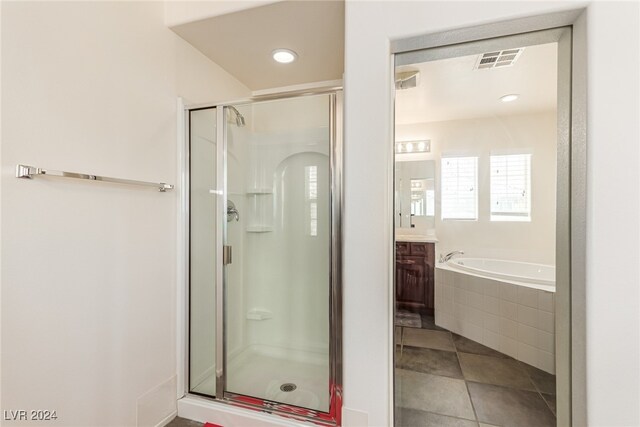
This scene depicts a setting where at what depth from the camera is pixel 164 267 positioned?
1.64 m

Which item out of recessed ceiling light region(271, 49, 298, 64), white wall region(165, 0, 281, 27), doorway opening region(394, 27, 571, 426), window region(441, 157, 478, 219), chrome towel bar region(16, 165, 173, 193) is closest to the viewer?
chrome towel bar region(16, 165, 173, 193)

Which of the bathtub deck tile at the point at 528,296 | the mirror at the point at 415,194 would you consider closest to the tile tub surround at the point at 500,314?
the bathtub deck tile at the point at 528,296

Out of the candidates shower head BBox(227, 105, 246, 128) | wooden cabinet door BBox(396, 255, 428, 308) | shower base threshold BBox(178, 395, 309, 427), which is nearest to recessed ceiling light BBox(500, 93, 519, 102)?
wooden cabinet door BBox(396, 255, 428, 308)

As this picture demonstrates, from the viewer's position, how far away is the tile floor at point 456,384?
4.24ft

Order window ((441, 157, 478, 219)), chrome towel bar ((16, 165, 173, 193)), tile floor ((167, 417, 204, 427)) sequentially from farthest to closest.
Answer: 1. tile floor ((167, 417, 204, 427))
2. window ((441, 157, 478, 219))
3. chrome towel bar ((16, 165, 173, 193))

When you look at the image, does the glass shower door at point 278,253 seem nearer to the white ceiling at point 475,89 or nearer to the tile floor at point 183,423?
the tile floor at point 183,423

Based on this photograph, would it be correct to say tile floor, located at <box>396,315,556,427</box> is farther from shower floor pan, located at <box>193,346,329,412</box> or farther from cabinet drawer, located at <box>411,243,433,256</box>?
shower floor pan, located at <box>193,346,329,412</box>

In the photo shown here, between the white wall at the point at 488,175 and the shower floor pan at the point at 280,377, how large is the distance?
3.61 feet

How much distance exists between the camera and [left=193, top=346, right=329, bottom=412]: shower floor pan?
5.51 ft

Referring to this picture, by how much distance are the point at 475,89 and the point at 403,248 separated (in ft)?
2.75

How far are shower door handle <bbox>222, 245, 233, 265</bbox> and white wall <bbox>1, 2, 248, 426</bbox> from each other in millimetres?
289

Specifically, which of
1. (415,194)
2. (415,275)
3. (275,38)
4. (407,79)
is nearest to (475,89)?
(407,79)

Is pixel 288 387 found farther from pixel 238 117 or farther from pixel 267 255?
pixel 238 117

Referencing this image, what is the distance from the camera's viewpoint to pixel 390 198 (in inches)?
50.9
